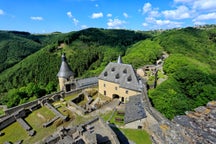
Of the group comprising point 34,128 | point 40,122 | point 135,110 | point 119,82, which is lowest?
point 34,128

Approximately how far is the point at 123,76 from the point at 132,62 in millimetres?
30476

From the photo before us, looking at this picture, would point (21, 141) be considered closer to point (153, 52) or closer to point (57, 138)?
point (57, 138)

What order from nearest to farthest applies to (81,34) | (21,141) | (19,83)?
(21,141) < (19,83) < (81,34)

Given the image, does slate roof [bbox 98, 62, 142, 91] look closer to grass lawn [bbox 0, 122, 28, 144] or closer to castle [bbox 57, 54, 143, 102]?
castle [bbox 57, 54, 143, 102]

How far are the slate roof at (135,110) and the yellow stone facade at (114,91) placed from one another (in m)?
3.39

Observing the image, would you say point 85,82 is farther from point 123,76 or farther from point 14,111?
point 14,111

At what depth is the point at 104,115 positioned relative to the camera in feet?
97.8

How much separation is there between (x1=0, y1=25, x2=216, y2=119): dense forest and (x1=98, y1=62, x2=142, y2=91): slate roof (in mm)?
3742

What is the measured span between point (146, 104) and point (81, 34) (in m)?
157

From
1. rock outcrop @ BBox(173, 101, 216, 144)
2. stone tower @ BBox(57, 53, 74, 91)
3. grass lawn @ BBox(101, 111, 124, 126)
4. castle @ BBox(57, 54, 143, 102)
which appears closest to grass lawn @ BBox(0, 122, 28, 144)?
grass lawn @ BBox(101, 111, 124, 126)

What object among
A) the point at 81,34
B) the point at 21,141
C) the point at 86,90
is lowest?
the point at 21,141

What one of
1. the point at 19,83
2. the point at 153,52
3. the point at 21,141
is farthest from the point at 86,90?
the point at 19,83

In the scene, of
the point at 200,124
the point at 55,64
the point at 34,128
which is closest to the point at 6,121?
the point at 34,128

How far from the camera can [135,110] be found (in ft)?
85.5
